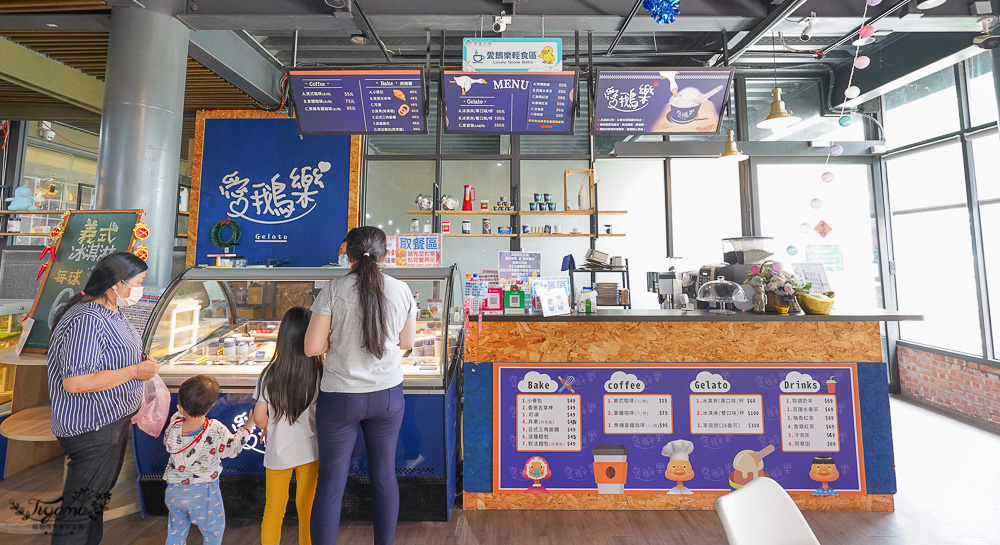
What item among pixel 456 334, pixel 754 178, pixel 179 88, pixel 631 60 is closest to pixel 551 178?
pixel 631 60

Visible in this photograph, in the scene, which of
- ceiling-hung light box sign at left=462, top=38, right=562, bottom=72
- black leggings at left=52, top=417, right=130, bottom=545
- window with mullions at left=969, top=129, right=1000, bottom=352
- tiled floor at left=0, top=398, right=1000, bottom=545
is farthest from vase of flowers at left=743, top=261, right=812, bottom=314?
black leggings at left=52, top=417, right=130, bottom=545

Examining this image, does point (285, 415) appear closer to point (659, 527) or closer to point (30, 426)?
point (30, 426)

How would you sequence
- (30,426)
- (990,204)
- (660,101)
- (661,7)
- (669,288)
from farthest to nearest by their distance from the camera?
(990,204) < (660,101) < (669,288) < (30,426) < (661,7)

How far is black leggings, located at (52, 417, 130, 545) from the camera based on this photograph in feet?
6.16

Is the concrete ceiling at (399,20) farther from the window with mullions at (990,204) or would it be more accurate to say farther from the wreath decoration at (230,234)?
the wreath decoration at (230,234)

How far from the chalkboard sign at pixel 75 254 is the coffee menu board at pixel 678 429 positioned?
8.96ft

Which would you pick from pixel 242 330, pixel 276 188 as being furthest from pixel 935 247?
pixel 276 188

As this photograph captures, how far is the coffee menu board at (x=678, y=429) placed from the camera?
8.74 ft

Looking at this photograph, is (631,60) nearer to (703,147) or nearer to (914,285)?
(703,147)

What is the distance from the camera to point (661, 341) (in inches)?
108

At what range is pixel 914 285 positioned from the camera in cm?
527

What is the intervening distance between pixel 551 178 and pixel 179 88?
402 centimetres

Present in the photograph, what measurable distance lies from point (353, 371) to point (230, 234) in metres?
4.03

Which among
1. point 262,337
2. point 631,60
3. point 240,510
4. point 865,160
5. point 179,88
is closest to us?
point 240,510
